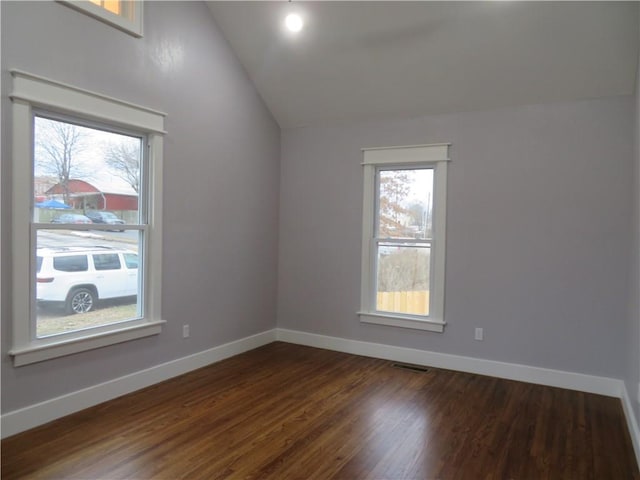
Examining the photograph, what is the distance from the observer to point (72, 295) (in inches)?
124

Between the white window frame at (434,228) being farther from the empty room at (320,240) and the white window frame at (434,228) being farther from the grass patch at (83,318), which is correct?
the grass patch at (83,318)

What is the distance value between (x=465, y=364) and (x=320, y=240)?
200cm

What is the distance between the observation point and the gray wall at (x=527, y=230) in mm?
3674

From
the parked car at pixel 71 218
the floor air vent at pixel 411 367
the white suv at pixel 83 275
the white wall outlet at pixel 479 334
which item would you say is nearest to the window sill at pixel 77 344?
the white suv at pixel 83 275

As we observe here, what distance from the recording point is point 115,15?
10.7 feet

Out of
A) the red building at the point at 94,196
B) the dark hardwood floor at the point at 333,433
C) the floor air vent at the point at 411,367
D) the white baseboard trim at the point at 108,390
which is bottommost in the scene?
the dark hardwood floor at the point at 333,433

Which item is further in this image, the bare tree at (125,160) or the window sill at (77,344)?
the bare tree at (125,160)

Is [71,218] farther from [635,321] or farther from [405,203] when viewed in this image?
[635,321]

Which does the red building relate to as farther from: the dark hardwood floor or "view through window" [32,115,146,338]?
the dark hardwood floor

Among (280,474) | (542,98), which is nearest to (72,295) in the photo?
(280,474)

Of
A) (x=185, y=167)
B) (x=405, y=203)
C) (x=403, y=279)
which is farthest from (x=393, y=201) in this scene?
(x=185, y=167)

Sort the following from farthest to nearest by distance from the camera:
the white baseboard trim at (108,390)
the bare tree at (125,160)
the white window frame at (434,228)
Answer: the white window frame at (434,228) < the bare tree at (125,160) < the white baseboard trim at (108,390)

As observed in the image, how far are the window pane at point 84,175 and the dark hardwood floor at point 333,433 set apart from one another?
4.66 feet

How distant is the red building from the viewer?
3.06 metres
